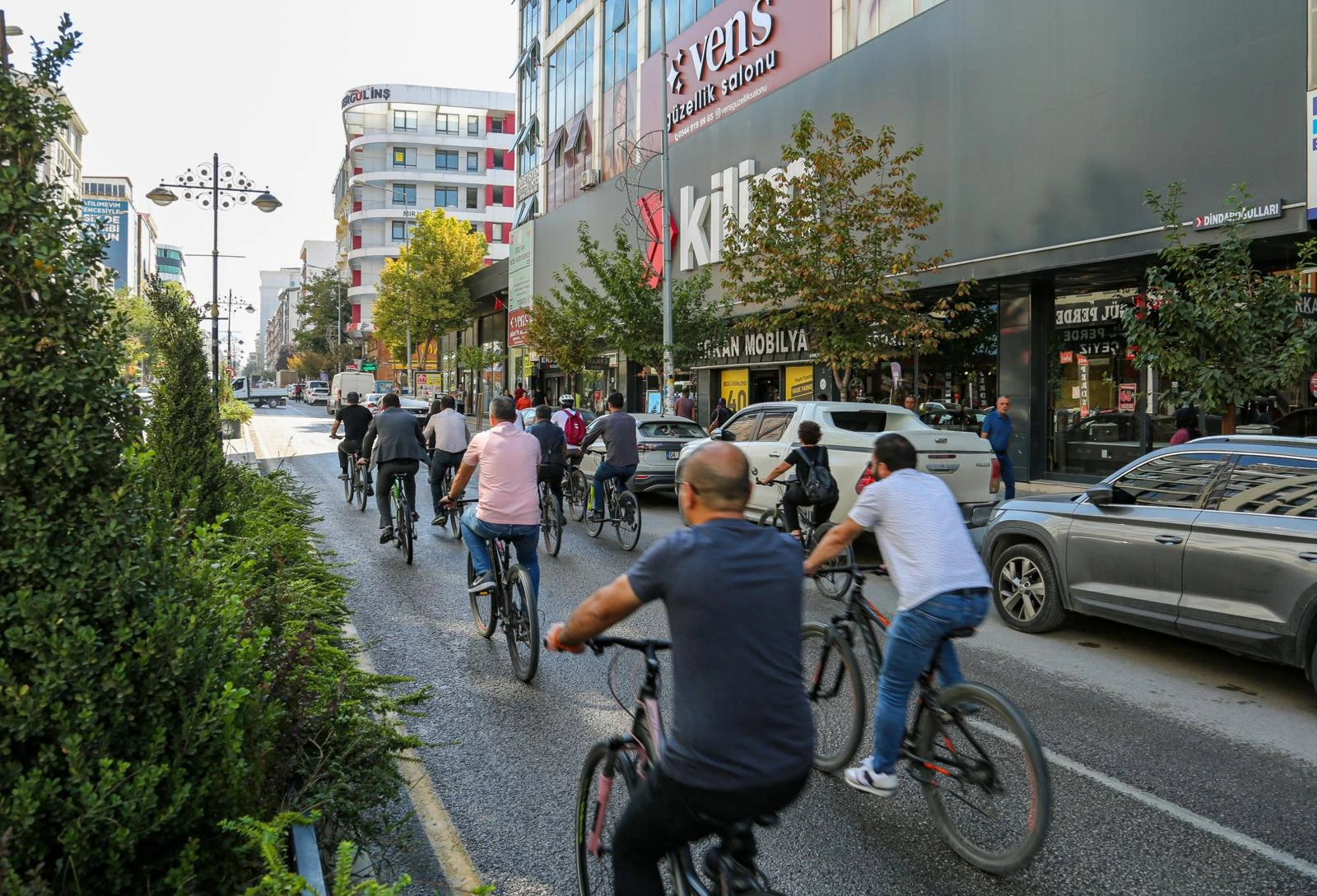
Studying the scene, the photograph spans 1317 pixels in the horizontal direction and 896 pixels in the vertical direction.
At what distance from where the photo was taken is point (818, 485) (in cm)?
942

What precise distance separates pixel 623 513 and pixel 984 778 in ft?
27.1

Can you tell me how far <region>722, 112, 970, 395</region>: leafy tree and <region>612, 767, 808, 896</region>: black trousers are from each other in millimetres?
13993

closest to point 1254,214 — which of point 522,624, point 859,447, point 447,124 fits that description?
point 859,447

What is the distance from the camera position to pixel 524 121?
47.2 m

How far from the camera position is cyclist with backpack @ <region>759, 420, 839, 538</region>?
30.9 feet

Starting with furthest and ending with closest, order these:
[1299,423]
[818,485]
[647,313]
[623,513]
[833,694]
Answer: [647,313], [1299,423], [623,513], [818,485], [833,694]

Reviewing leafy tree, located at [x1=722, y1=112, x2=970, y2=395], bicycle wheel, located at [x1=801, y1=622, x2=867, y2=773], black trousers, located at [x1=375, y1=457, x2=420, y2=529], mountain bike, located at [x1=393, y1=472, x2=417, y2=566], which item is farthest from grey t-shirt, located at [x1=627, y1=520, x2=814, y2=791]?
leafy tree, located at [x1=722, y1=112, x2=970, y2=395]

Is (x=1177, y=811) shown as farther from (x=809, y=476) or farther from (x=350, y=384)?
(x=350, y=384)

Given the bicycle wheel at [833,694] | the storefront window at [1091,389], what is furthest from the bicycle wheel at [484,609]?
the storefront window at [1091,389]

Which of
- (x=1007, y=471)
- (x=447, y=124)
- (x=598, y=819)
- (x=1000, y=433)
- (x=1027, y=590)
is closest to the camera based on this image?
(x=598, y=819)

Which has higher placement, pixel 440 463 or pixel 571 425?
pixel 571 425

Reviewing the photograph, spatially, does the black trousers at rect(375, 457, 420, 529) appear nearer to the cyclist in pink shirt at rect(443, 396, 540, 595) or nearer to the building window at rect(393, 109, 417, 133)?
the cyclist in pink shirt at rect(443, 396, 540, 595)

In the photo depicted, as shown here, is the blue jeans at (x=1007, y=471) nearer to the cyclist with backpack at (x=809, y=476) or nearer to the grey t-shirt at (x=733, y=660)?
the cyclist with backpack at (x=809, y=476)

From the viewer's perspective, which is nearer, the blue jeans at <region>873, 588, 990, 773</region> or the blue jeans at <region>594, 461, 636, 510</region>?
the blue jeans at <region>873, 588, 990, 773</region>
